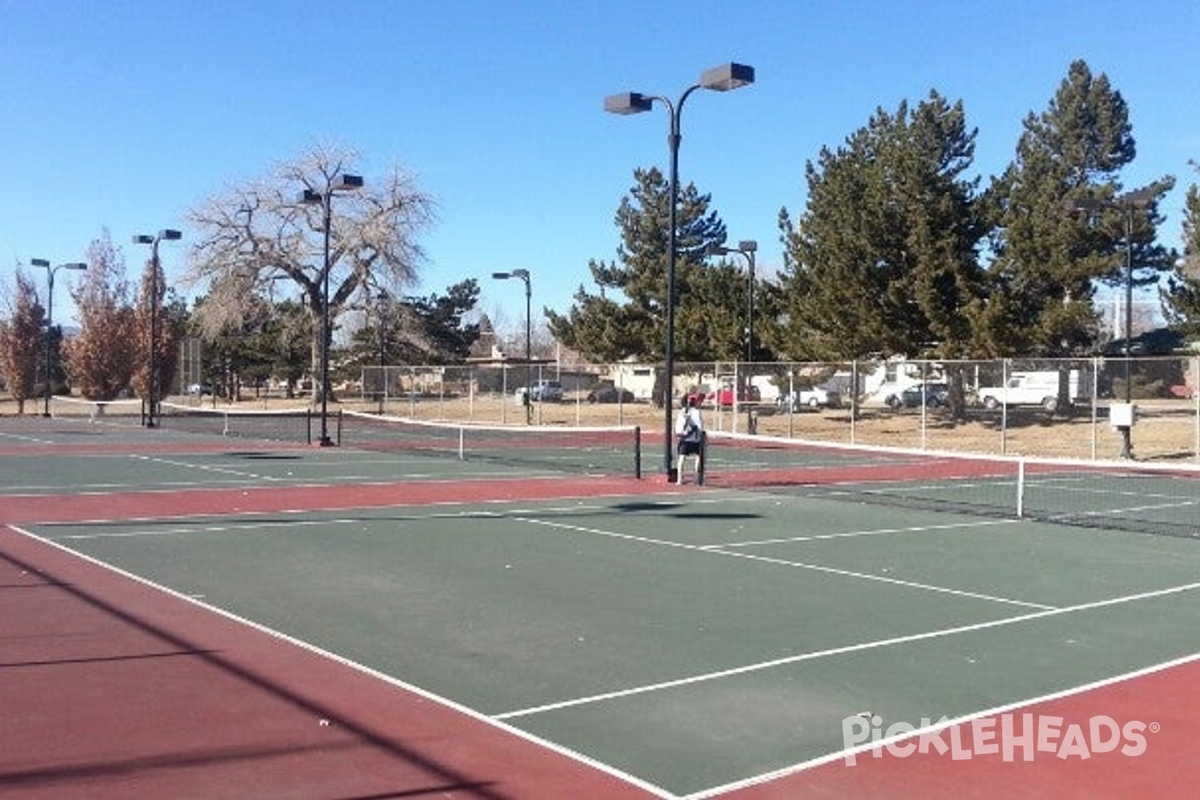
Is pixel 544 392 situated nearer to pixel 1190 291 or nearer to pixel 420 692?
pixel 1190 291

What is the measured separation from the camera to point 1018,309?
4175 centimetres

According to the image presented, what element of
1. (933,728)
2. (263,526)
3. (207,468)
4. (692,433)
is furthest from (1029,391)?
(933,728)

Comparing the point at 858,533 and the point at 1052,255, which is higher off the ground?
the point at 1052,255

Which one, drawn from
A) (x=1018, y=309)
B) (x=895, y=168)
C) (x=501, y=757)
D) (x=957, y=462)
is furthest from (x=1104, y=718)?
(x=895, y=168)

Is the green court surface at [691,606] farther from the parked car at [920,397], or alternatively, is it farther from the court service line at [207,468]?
the parked car at [920,397]

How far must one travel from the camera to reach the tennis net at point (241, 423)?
39.9m

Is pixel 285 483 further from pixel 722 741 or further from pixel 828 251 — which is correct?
pixel 828 251

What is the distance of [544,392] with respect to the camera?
63531 millimetres

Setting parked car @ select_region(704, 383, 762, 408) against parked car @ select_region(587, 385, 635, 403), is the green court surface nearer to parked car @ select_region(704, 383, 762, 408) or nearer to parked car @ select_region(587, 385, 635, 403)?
parked car @ select_region(704, 383, 762, 408)

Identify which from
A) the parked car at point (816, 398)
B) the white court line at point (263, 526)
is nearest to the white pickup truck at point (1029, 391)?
the parked car at point (816, 398)

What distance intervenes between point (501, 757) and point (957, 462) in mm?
28906

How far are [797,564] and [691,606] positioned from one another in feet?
9.93

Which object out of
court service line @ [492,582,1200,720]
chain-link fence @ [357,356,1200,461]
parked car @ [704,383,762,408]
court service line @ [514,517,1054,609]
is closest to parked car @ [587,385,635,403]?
chain-link fence @ [357,356,1200,461]

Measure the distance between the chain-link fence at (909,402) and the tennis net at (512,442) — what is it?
294 cm
